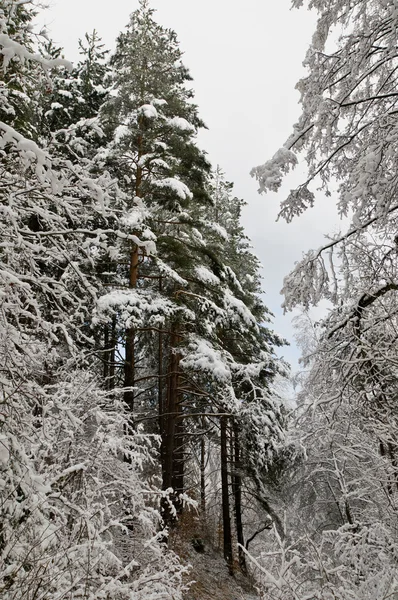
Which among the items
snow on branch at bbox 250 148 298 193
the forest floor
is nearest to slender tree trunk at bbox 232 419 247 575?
the forest floor

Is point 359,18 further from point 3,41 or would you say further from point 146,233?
point 146,233

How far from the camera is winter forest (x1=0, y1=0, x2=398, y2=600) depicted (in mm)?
3676

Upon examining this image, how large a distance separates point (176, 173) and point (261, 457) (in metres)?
8.49

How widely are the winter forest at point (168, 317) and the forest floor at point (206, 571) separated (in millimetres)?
91

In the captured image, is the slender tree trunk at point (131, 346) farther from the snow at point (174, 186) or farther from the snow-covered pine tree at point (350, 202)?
the snow-covered pine tree at point (350, 202)

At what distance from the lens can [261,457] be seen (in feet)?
41.1

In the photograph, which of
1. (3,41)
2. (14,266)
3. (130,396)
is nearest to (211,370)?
(130,396)

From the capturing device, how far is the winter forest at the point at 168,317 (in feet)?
12.1

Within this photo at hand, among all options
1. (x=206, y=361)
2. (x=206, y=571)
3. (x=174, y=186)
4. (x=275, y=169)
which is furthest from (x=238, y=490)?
(x=275, y=169)

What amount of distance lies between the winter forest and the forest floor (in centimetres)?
9

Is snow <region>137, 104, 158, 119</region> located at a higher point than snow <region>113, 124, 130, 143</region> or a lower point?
higher

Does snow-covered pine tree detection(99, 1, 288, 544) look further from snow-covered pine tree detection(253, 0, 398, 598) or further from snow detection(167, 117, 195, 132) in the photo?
snow-covered pine tree detection(253, 0, 398, 598)

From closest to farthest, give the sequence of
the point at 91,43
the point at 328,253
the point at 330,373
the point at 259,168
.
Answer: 1. the point at 259,168
2. the point at 328,253
3. the point at 330,373
4. the point at 91,43

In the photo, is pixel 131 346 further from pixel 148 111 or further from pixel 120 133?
pixel 148 111
